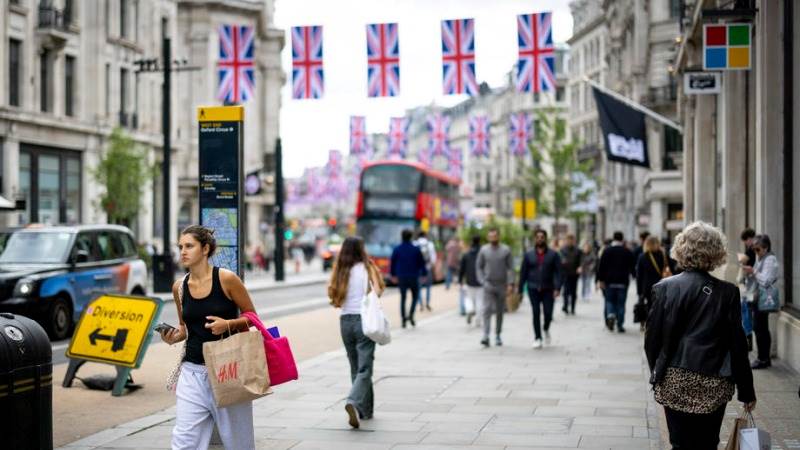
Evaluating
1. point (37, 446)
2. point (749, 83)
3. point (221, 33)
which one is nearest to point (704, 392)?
point (37, 446)

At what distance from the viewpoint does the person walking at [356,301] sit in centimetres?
1036

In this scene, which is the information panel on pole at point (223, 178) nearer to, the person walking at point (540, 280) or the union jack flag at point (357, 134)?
the person walking at point (540, 280)

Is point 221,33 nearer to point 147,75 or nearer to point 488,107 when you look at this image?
point 147,75

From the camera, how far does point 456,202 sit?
53.5 meters

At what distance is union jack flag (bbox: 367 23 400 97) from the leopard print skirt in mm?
19367

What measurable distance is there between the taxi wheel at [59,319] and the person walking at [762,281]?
412 inches

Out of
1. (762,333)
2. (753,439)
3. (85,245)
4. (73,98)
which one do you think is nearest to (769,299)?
(762,333)

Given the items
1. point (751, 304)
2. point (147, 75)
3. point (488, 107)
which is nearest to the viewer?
point (751, 304)

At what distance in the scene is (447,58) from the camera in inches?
974

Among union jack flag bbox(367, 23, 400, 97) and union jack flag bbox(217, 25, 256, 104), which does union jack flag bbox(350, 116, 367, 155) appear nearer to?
union jack flag bbox(217, 25, 256, 104)

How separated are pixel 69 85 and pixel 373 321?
37278mm

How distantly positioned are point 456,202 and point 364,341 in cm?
4322

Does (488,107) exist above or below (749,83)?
above

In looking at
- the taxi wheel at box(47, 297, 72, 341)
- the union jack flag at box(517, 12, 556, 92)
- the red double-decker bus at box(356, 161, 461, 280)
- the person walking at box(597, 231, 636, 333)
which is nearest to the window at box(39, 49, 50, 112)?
the red double-decker bus at box(356, 161, 461, 280)
